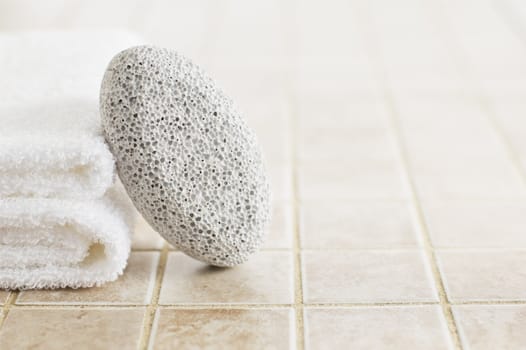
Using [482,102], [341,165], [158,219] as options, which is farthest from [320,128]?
[158,219]

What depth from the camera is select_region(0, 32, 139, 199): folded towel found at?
33.9 inches

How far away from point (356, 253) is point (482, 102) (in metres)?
0.57

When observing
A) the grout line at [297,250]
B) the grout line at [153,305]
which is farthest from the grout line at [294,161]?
the grout line at [153,305]

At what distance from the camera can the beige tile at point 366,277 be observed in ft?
2.96

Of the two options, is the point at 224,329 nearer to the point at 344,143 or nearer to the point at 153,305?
the point at 153,305

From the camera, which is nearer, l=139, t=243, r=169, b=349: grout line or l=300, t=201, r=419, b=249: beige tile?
l=139, t=243, r=169, b=349: grout line

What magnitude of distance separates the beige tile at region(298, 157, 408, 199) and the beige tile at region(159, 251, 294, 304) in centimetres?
18

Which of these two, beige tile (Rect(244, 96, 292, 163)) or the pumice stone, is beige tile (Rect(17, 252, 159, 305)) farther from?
beige tile (Rect(244, 96, 292, 163))

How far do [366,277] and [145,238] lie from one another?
0.91ft

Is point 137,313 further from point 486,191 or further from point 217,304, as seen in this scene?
point 486,191

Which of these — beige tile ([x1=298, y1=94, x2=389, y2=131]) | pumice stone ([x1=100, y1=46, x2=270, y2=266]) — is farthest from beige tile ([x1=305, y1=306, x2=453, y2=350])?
beige tile ([x1=298, y1=94, x2=389, y2=131])

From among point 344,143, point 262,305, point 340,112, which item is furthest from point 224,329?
point 340,112

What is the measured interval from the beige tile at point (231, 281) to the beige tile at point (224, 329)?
2cm

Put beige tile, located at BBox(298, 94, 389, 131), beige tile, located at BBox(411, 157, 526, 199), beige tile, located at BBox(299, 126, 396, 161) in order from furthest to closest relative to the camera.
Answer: beige tile, located at BBox(298, 94, 389, 131) → beige tile, located at BBox(299, 126, 396, 161) → beige tile, located at BBox(411, 157, 526, 199)
